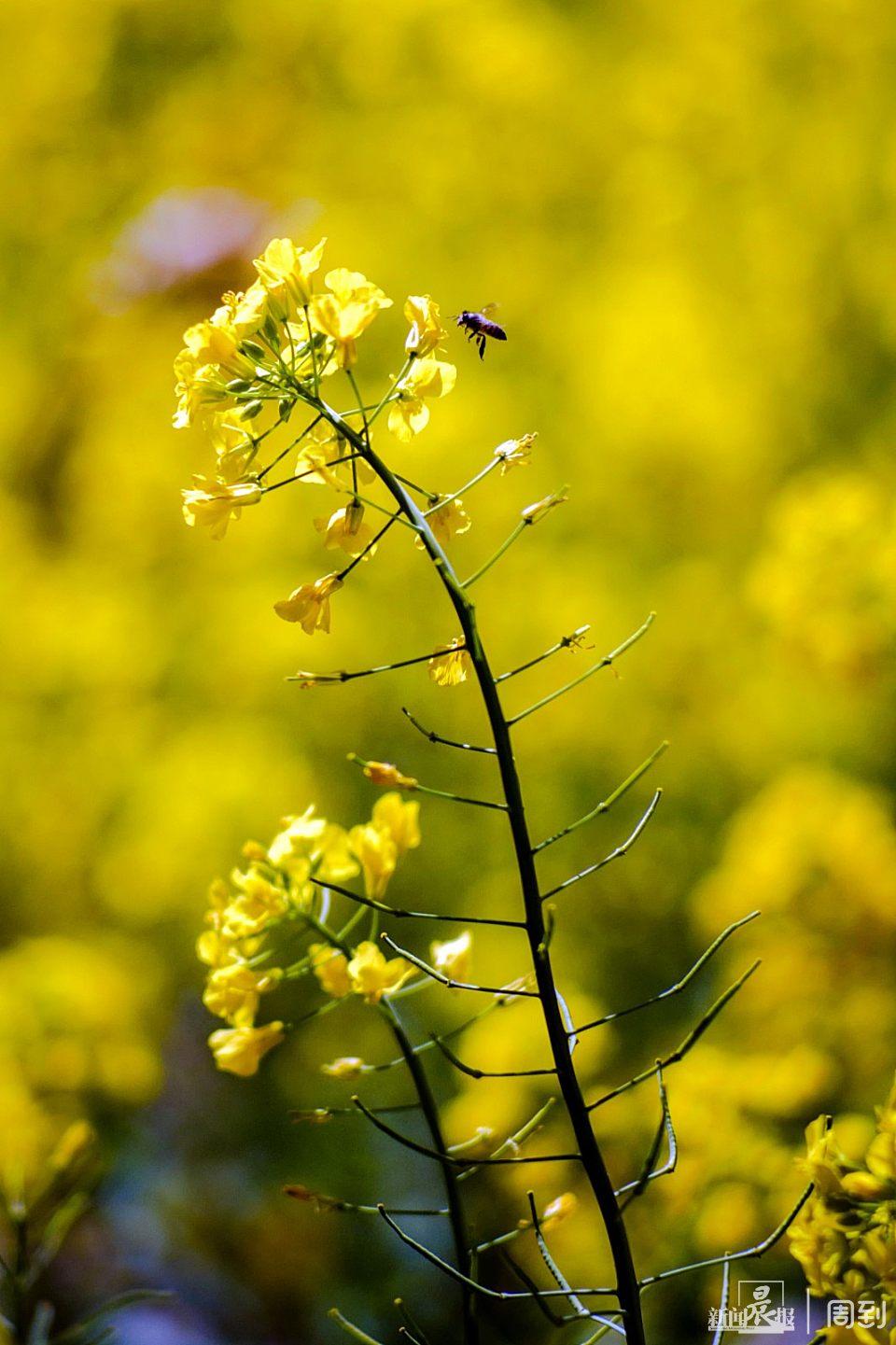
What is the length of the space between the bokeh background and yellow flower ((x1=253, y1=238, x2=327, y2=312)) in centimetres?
44

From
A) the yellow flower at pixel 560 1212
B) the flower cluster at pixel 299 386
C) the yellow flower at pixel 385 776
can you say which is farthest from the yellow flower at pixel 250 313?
the yellow flower at pixel 560 1212

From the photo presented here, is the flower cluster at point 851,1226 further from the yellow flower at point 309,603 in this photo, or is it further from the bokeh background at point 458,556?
the bokeh background at point 458,556

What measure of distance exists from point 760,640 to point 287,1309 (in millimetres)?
570

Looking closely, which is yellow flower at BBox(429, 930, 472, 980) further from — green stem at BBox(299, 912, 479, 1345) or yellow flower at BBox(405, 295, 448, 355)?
yellow flower at BBox(405, 295, 448, 355)

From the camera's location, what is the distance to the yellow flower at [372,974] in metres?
0.32

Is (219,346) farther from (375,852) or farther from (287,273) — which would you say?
(375,852)

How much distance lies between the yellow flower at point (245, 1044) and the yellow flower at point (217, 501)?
146 mm

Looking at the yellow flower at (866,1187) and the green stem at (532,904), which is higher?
the green stem at (532,904)

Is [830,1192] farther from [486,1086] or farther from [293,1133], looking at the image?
[293,1133]

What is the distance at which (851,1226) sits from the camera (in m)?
0.30

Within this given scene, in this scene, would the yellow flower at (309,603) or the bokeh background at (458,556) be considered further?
the bokeh background at (458,556)

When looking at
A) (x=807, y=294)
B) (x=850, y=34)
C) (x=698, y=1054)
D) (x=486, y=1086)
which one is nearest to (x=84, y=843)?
(x=486, y=1086)

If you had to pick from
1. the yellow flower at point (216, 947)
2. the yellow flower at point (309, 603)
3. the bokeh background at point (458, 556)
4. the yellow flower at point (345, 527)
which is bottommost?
the yellow flower at point (216, 947)

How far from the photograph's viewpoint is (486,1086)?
753mm
